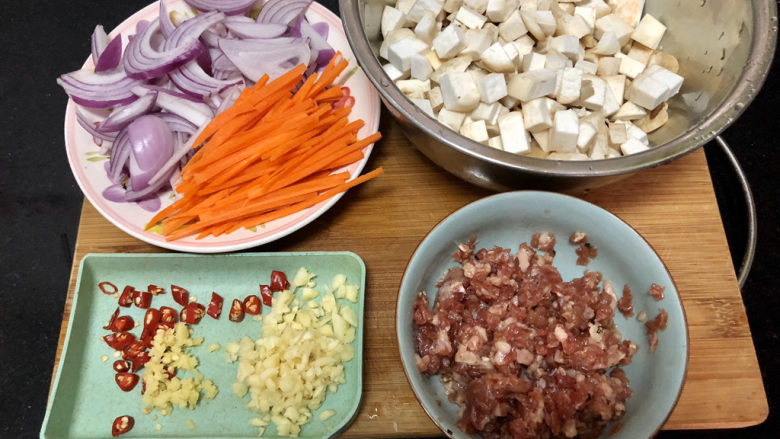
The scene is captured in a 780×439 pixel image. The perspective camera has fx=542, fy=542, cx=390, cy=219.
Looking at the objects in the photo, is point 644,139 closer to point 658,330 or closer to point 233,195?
point 658,330

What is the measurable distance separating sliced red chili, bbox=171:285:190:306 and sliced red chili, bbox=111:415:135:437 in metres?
0.32

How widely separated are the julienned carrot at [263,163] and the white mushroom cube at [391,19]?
0.82 ft

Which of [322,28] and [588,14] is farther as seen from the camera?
[322,28]

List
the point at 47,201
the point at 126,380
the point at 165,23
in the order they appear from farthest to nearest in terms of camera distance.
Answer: the point at 47,201 → the point at 165,23 → the point at 126,380

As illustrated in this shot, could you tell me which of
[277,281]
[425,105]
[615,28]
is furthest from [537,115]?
[277,281]

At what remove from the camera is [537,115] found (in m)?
1.39

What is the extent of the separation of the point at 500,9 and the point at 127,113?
42.9 inches

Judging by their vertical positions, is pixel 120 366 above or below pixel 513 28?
below

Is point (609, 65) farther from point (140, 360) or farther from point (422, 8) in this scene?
point (140, 360)

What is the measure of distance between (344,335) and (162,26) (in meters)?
1.10

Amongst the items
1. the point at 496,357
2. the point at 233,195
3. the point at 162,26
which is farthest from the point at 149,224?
the point at 496,357

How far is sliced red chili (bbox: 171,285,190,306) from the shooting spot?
1531 millimetres

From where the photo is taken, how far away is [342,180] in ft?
4.91

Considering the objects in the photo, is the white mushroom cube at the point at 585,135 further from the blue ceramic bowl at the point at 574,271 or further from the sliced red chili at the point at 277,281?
the sliced red chili at the point at 277,281
